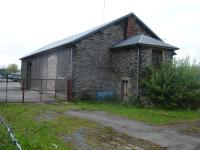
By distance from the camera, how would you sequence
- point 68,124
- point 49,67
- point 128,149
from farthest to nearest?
point 49,67, point 68,124, point 128,149

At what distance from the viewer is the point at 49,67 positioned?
2584 cm

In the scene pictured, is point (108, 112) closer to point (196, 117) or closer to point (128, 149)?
point (196, 117)

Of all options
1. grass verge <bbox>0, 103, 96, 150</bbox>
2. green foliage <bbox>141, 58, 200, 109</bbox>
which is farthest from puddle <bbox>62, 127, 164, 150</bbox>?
green foliage <bbox>141, 58, 200, 109</bbox>

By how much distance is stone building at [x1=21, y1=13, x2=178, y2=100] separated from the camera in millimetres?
20469

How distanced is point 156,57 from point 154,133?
10.7 metres

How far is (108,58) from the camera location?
22.8 meters

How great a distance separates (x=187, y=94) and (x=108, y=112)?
530cm

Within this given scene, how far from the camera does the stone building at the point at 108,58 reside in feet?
67.2

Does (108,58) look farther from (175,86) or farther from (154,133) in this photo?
(154,133)

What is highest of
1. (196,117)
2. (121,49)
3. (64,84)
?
(121,49)

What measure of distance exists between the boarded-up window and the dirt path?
24.5ft

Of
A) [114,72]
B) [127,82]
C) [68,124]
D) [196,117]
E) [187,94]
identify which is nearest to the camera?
[68,124]

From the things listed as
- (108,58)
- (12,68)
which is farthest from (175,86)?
(12,68)

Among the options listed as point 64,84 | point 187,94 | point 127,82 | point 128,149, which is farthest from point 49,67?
point 128,149
